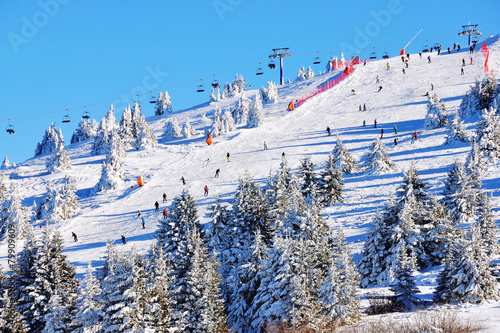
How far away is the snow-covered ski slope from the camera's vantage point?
40250 millimetres

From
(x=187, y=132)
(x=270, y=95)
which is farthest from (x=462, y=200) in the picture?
(x=270, y=95)

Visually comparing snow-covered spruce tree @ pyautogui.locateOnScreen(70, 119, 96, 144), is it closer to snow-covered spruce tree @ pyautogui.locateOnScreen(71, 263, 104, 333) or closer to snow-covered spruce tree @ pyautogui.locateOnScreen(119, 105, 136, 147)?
snow-covered spruce tree @ pyautogui.locateOnScreen(119, 105, 136, 147)

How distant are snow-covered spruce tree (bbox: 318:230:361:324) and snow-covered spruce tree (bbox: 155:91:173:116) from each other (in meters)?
108

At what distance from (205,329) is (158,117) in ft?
326

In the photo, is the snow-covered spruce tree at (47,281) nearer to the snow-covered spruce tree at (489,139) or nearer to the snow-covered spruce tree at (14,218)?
the snow-covered spruce tree at (14,218)

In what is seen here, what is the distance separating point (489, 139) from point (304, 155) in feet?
67.2

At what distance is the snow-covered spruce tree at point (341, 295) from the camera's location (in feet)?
65.1

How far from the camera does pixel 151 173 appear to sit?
60.5 m

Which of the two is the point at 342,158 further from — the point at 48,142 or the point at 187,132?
the point at 48,142

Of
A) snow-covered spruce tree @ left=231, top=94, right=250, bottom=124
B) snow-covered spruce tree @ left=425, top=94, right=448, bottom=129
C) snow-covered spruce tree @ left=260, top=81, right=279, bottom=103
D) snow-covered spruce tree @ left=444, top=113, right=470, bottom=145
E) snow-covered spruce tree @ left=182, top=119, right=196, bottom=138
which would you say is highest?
snow-covered spruce tree @ left=260, top=81, right=279, bottom=103

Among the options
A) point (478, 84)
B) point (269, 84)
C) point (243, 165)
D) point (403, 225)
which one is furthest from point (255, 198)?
point (269, 84)

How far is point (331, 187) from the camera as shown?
41.4m

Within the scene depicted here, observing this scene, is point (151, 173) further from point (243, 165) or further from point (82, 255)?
point (82, 255)

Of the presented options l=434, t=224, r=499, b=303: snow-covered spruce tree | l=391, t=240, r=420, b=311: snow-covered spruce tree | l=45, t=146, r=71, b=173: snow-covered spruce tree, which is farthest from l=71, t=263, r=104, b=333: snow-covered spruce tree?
l=45, t=146, r=71, b=173: snow-covered spruce tree
